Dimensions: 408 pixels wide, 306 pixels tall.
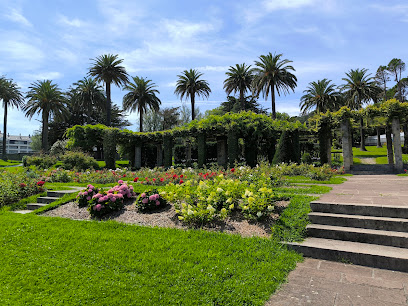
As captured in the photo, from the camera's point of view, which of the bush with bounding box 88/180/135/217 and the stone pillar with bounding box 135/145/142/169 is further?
the stone pillar with bounding box 135/145/142/169

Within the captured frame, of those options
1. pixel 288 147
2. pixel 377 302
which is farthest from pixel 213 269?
pixel 288 147

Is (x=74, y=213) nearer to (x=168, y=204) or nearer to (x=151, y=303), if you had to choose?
(x=168, y=204)

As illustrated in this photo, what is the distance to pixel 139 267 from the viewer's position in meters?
3.02

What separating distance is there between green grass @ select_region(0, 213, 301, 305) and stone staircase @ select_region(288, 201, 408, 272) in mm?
483

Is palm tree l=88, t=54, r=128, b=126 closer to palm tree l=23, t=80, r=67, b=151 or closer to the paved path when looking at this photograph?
palm tree l=23, t=80, r=67, b=151

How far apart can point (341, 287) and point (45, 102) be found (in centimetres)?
3637

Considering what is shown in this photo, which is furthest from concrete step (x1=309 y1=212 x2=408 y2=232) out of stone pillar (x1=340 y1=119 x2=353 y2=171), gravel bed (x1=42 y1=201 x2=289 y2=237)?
stone pillar (x1=340 y1=119 x2=353 y2=171)

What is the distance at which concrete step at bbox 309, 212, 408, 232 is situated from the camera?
3600mm

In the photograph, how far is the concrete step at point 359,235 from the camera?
131 inches

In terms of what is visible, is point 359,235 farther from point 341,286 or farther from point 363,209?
point 341,286

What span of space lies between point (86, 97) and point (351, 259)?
3698 cm

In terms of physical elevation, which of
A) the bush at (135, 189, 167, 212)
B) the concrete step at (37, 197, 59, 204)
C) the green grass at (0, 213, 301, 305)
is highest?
the bush at (135, 189, 167, 212)

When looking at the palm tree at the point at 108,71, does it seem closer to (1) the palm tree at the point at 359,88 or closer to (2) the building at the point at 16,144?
(1) the palm tree at the point at 359,88

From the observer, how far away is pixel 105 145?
22.9 meters
